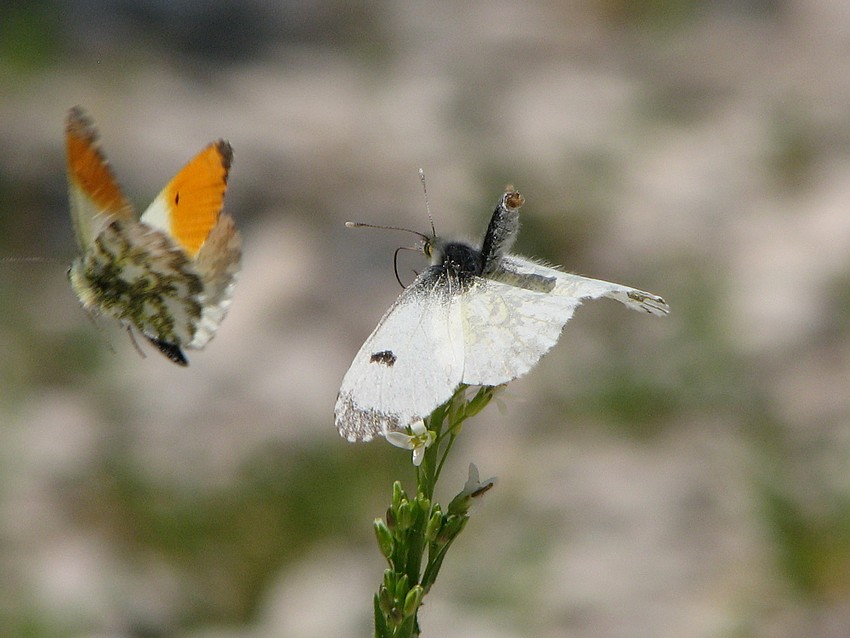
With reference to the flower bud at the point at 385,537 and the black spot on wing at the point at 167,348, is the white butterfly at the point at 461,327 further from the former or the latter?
the black spot on wing at the point at 167,348

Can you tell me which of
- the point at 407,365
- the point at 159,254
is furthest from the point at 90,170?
the point at 407,365

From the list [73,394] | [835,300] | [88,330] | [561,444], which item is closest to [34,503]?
[73,394]

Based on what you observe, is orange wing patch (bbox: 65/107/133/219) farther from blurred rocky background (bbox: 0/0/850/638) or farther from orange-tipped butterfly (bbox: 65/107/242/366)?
blurred rocky background (bbox: 0/0/850/638)

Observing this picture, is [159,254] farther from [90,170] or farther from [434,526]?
[434,526]

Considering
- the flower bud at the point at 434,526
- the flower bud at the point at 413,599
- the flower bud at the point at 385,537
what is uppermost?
the flower bud at the point at 434,526

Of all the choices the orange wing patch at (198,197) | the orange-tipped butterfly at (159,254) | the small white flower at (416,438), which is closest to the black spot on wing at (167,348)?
the orange-tipped butterfly at (159,254)

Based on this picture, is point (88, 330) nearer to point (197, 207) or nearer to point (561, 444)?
point (561, 444)
